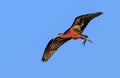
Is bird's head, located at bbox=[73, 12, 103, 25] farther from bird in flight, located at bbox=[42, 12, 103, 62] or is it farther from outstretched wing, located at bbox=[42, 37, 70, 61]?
outstretched wing, located at bbox=[42, 37, 70, 61]

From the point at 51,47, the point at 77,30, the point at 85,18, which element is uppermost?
the point at 51,47

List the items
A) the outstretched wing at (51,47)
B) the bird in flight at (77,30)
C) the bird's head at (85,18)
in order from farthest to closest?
the outstretched wing at (51,47), the bird's head at (85,18), the bird in flight at (77,30)

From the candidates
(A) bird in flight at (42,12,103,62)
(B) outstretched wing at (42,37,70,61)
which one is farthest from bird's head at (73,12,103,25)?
(B) outstretched wing at (42,37,70,61)

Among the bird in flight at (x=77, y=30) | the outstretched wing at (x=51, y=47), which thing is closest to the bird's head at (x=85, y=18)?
the bird in flight at (x=77, y=30)

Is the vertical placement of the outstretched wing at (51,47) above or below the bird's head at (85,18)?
above

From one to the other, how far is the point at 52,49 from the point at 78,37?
4.11 meters

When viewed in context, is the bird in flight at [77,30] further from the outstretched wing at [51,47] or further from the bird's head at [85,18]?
the outstretched wing at [51,47]

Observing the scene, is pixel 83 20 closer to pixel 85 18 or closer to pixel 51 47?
pixel 85 18

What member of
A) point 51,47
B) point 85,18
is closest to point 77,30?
point 85,18

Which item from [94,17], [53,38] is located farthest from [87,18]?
[53,38]

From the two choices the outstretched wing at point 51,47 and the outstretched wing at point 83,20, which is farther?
the outstretched wing at point 51,47

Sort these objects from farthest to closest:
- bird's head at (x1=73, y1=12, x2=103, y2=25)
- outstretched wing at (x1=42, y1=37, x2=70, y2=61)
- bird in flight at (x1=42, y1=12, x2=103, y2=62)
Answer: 1. outstretched wing at (x1=42, y1=37, x2=70, y2=61)
2. bird's head at (x1=73, y1=12, x2=103, y2=25)
3. bird in flight at (x1=42, y1=12, x2=103, y2=62)

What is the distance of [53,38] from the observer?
4759 centimetres

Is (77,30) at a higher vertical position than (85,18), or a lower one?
lower
